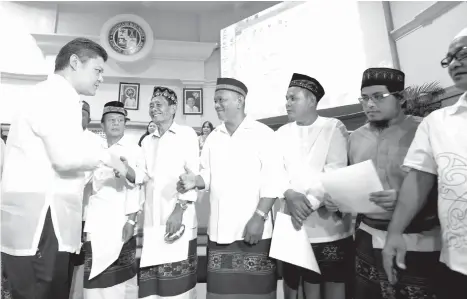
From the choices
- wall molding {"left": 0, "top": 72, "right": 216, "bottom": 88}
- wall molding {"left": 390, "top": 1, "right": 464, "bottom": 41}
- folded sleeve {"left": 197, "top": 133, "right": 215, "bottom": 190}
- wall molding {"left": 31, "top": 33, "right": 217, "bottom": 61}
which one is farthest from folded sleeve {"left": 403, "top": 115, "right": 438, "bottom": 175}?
wall molding {"left": 31, "top": 33, "right": 217, "bottom": 61}

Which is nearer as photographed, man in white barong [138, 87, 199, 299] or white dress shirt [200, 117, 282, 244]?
white dress shirt [200, 117, 282, 244]

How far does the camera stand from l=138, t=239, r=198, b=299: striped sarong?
1.80 meters

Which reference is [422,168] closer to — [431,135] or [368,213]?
[431,135]

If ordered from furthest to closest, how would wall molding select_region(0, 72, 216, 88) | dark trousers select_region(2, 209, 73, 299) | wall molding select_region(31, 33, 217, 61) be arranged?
1. wall molding select_region(31, 33, 217, 61)
2. wall molding select_region(0, 72, 216, 88)
3. dark trousers select_region(2, 209, 73, 299)

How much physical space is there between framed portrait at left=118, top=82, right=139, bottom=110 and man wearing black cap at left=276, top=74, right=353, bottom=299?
13.7ft

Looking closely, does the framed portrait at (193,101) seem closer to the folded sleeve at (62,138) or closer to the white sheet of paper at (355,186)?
the folded sleeve at (62,138)

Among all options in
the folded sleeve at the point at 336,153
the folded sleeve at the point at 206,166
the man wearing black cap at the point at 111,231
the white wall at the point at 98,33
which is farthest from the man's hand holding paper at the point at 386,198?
the white wall at the point at 98,33

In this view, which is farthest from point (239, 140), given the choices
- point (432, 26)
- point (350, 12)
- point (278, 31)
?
point (278, 31)

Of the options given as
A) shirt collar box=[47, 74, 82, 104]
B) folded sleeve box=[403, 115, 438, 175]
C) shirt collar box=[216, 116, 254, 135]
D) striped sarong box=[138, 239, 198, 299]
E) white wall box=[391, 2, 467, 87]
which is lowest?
striped sarong box=[138, 239, 198, 299]

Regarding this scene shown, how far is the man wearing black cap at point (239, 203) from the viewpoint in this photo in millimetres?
1604

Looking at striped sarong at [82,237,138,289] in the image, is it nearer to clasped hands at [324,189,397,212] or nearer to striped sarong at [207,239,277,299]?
striped sarong at [207,239,277,299]

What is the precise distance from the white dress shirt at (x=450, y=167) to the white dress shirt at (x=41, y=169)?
1.31 m

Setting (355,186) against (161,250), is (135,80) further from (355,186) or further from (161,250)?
(355,186)

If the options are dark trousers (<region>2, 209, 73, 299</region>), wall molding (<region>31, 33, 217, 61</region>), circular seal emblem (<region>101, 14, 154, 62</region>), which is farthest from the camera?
wall molding (<region>31, 33, 217, 61</region>)
